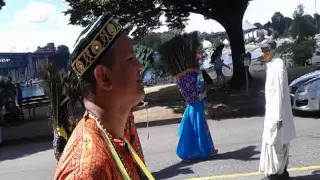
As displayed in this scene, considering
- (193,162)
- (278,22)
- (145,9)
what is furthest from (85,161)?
(278,22)

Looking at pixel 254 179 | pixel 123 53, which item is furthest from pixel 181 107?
pixel 123 53

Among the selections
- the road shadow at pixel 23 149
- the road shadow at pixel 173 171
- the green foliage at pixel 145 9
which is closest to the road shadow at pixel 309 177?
the road shadow at pixel 173 171

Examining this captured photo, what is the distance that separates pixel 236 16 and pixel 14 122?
28.8 ft

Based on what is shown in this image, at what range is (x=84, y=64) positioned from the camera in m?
1.53

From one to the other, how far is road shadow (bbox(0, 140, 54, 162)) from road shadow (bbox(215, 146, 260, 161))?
475 cm

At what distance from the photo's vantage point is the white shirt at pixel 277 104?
5207 millimetres

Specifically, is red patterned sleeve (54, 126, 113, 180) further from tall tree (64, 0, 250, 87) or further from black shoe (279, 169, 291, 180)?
tall tree (64, 0, 250, 87)

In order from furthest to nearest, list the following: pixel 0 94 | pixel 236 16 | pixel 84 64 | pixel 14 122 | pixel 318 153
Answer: pixel 236 16 → pixel 14 122 → pixel 0 94 → pixel 318 153 → pixel 84 64

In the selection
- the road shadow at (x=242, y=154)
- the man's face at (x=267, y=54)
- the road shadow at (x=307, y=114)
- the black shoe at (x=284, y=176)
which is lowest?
the road shadow at (x=242, y=154)

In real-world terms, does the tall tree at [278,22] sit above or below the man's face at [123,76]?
above

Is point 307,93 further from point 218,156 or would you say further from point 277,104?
point 277,104

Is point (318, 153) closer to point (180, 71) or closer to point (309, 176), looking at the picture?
point (309, 176)

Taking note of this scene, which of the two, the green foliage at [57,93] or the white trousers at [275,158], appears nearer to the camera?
the white trousers at [275,158]

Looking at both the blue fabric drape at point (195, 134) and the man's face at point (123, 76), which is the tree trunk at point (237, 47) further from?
the man's face at point (123, 76)
